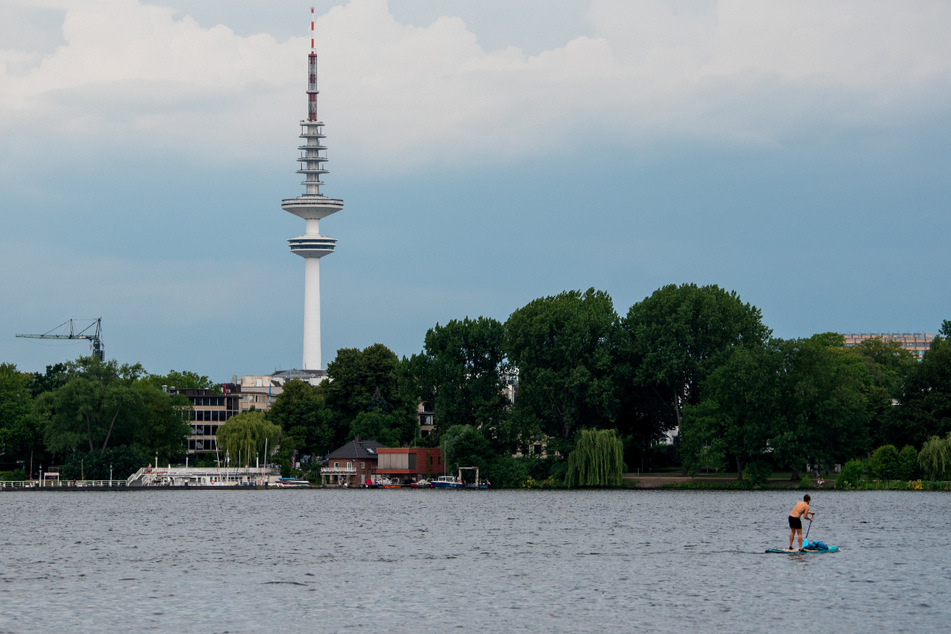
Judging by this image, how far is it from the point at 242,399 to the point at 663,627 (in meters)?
173

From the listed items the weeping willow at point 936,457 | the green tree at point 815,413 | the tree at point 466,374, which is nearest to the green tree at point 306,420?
the tree at point 466,374

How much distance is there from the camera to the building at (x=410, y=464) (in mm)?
135125

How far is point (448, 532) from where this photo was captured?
6000 centimetres

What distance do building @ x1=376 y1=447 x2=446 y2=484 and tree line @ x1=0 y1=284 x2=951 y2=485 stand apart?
4.38m

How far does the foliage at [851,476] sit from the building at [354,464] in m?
51.6

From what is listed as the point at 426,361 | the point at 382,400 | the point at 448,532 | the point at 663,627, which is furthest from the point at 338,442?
the point at 663,627

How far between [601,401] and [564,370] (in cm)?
454

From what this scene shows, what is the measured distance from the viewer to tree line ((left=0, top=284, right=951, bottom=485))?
338 ft

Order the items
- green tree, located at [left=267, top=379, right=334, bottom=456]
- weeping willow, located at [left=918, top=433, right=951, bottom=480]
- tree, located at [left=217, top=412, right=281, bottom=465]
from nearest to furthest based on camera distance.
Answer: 1. weeping willow, located at [left=918, top=433, right=951, bottom=480]
2. tree, located at [left=217, top=412, right=281, bottom=465]
3. green tree, located at [left=267, top=379, right=334, bottom=456]

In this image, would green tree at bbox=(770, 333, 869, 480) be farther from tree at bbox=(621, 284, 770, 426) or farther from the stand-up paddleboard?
the stand-up paddleboard

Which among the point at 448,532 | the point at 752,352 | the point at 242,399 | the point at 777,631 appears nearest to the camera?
the point at 777,631

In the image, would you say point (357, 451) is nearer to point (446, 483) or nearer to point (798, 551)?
point (446, 483)

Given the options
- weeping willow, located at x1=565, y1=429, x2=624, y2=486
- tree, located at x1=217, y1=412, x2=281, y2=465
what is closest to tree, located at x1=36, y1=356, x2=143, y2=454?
tree, located at x1=217, y1=412, x2=281, y2=465

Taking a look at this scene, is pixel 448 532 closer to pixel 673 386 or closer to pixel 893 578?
pixel 893 578
